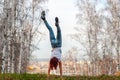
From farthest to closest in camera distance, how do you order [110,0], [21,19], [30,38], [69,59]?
1. [69,59]
2. [110,0]
3. [30,38]
4. [21,19]

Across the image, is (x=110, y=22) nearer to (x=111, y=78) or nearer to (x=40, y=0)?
(x=40, y=0)

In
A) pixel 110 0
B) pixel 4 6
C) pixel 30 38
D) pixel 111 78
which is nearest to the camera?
pixel 111 78

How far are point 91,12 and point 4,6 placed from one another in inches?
604

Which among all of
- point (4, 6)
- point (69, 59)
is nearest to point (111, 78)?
point (4, 6)

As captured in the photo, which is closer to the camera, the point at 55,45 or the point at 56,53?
the point at 55,45

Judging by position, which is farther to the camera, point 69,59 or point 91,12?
point 69,59

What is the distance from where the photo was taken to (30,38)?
130ft

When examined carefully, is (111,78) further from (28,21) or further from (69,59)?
(69,59)

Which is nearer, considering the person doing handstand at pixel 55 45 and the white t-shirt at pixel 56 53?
the person doing handstand at pixel 55 45

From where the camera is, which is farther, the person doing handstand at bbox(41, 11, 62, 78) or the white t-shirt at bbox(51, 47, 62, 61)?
the white t-shirt at bbox(51, 47, 62, 61)

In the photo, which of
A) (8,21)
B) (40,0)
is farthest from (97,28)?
(8,21)

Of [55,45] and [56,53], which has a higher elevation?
[55,45]

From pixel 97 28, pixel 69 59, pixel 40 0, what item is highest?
pixel 40 0

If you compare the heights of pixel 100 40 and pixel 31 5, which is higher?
pixel 31 5
